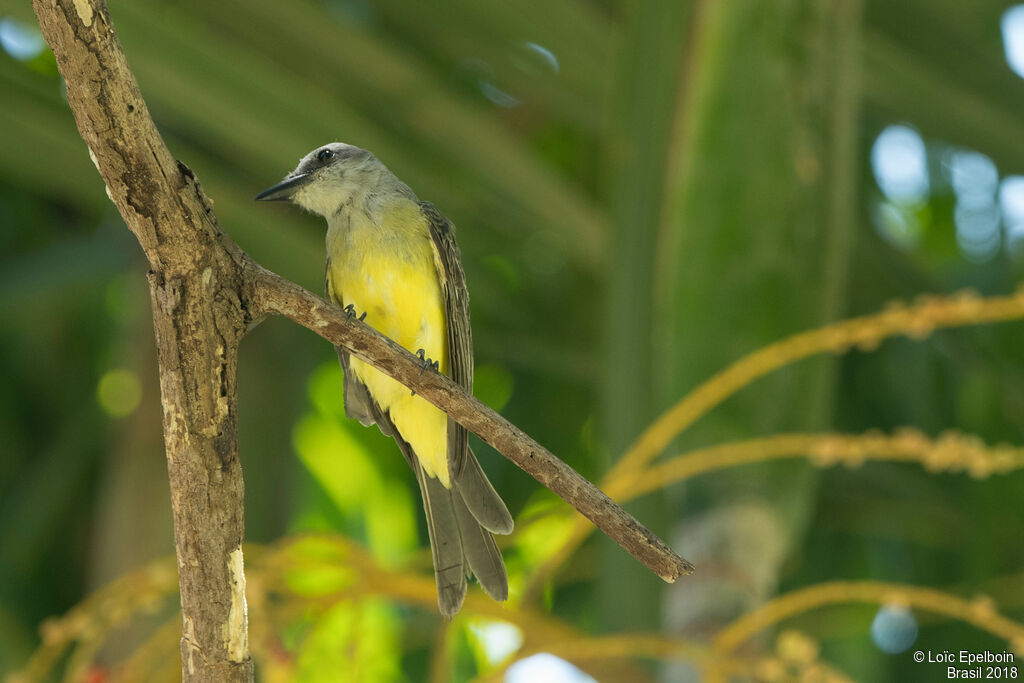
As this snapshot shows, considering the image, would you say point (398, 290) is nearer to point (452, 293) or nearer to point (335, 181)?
point (452, 293)

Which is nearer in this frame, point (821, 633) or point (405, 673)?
point (821, 633)

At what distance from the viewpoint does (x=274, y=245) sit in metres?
3.49

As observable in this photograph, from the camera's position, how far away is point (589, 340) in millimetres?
3896

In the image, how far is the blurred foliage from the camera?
199 centimetres

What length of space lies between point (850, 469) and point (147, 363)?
2.48 m

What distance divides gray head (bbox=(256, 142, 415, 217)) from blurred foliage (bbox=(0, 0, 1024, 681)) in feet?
1.61

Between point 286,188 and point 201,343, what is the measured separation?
2.07 feet

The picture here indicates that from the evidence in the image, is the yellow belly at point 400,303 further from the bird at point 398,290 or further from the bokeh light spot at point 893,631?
the bokeh light spot at point 893,631

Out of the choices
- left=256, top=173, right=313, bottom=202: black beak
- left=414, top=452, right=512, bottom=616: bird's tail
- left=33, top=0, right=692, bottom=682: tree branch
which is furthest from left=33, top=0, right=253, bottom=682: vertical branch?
left=256, top=173, right=313, bottom=202: black beak

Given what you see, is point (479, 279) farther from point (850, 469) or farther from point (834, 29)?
point (834, 29)

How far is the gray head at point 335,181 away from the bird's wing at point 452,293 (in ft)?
0.34

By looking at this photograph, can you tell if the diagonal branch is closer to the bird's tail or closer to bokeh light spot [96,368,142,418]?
the bird's tail

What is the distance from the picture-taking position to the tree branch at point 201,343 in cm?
99

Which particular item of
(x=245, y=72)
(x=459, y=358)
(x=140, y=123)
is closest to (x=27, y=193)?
(x=245, y=72)
